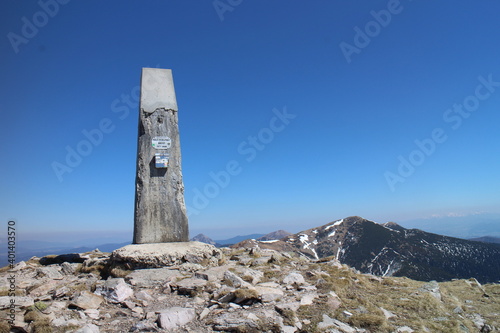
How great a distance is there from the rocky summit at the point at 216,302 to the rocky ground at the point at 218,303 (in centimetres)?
2

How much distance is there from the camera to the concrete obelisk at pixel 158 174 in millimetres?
11492

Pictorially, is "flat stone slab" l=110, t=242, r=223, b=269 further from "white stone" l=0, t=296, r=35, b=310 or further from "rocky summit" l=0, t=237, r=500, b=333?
"white stone" l=0, t=296, r=35, b=310

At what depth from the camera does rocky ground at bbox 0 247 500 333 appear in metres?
6.15

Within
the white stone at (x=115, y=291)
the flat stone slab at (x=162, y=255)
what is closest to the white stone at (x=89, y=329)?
the white stone at (x=115, y=291)

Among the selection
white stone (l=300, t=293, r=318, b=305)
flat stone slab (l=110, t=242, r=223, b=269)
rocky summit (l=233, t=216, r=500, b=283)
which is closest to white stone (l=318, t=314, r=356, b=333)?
white stone (l=300, t=293, r=318, b=305)

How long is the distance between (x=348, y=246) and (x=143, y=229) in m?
102

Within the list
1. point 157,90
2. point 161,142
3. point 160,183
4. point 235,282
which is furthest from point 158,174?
point 235,282

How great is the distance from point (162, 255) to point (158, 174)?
3.25 m

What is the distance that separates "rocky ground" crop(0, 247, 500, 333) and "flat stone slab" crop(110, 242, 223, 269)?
11 cm

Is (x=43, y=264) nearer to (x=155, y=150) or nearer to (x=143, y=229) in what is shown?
(x=143, y=229)

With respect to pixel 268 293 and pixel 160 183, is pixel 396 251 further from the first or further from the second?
pixel 268 293

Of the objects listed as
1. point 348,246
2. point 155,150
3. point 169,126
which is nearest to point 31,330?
point 155,150

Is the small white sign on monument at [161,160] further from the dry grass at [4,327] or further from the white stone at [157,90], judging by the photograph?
the dry grass at [4,327]

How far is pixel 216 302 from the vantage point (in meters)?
7.20
